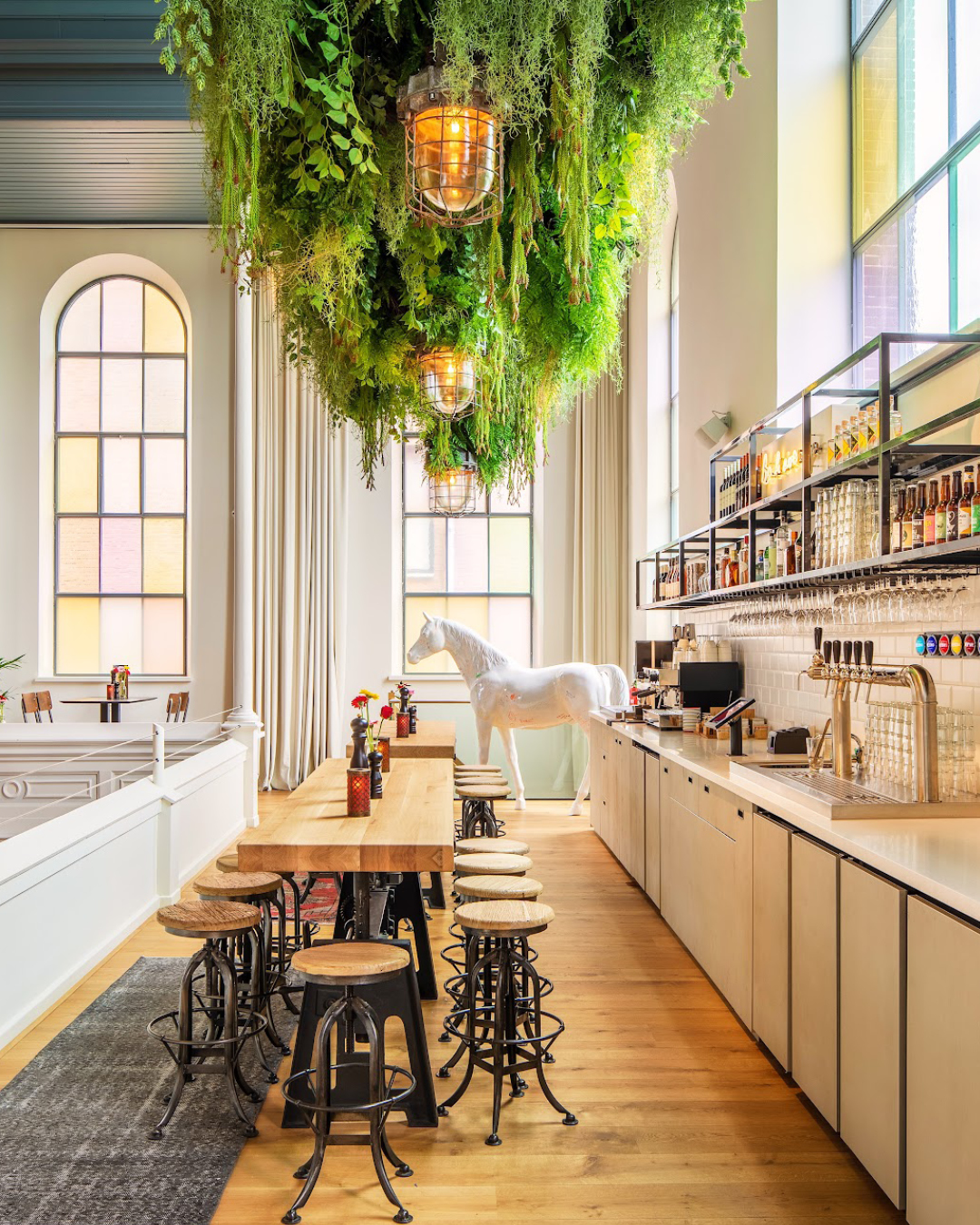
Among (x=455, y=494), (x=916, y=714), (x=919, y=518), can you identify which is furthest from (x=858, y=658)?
(x=455, y=494)

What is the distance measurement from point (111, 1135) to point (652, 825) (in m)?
3.28

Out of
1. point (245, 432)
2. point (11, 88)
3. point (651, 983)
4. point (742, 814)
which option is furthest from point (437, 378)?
point (11, 88)

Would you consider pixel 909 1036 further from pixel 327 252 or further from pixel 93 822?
pixel 93 822

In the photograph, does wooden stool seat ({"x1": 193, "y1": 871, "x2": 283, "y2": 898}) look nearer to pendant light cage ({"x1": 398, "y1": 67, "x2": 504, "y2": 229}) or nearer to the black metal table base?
the black metal table base

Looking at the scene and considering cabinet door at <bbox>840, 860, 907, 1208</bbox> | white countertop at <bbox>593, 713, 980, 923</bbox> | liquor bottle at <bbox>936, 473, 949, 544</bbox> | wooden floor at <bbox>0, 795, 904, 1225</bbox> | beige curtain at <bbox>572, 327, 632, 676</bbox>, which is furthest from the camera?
beige curtain at <bbox>572, 327, 632, 676</bbox>

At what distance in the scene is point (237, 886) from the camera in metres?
3.72

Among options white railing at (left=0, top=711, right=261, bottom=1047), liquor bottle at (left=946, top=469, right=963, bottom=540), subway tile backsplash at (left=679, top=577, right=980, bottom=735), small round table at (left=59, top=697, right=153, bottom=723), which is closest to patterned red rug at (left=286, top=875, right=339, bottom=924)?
white railing at (left=0, top=711, right=261, bottom=1047)

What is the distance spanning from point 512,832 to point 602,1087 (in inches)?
189

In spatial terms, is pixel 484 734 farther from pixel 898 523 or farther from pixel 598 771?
pixel 898 523

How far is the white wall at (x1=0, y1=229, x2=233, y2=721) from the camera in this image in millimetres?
11008

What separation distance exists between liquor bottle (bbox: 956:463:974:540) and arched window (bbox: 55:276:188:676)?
9608mm

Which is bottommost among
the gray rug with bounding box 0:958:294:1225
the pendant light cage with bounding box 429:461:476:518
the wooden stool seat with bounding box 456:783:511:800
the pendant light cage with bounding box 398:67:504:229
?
the gray rug with bounding box 0:958:294:1225

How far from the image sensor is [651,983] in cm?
464

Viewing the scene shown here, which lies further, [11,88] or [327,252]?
[11,88]
